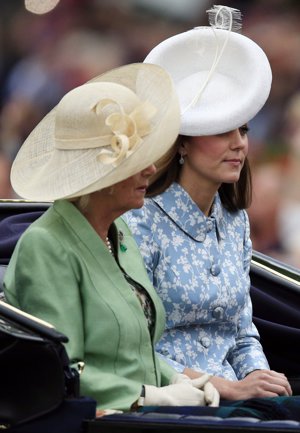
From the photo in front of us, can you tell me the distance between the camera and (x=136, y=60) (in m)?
6.04

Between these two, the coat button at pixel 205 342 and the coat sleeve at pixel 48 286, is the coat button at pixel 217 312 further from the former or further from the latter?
the coat sleeve at pixel 48 286

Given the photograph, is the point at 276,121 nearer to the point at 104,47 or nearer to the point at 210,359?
the point at 104,47

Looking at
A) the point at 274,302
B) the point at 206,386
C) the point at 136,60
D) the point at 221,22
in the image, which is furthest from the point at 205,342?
the point at 136,60

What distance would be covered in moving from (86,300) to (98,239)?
15cm

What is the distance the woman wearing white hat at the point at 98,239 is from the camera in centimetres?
280

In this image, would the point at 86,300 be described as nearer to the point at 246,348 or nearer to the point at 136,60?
the point at 246,348

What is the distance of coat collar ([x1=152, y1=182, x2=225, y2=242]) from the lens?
346 cm

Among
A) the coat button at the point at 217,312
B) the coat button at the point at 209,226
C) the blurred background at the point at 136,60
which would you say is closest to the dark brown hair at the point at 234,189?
→ the coat button at the point at 209,226

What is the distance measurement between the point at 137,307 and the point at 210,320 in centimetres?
50

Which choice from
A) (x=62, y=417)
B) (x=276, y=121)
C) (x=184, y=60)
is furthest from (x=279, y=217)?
(x=62, y=417)

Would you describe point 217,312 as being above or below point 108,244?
below

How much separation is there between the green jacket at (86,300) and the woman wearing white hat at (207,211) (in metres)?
0.39

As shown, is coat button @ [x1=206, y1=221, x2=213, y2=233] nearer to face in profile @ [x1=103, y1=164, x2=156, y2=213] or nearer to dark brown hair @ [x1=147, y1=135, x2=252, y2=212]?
dark brown hair @ [x1=147, y1=135, x2=252, y2=212]

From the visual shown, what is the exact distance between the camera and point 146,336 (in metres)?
2.95
